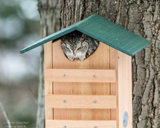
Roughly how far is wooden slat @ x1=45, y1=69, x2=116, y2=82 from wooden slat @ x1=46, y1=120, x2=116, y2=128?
294 millimetres

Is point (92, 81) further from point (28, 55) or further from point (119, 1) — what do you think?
point (28, 55)

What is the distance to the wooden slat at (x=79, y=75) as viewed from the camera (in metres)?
1.57

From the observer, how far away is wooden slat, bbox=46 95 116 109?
1.58m

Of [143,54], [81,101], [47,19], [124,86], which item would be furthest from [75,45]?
[47,19]

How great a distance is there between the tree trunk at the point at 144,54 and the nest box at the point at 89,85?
272 mm

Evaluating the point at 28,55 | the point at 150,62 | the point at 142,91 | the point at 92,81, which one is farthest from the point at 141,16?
the point at 28,55

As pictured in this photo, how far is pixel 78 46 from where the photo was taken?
1.54 metres

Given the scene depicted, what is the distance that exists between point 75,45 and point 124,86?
50 centimetres

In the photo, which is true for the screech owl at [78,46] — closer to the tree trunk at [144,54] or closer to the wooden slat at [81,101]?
the wooden slat at [81,101]

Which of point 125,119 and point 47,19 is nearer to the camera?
point 125,119

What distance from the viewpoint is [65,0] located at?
2143mm

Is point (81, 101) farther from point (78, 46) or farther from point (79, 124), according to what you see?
point (78, 46)

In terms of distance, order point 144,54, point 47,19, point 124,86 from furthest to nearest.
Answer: point 47,19 < point 144,54 < point 124,86

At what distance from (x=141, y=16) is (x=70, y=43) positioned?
73cm
